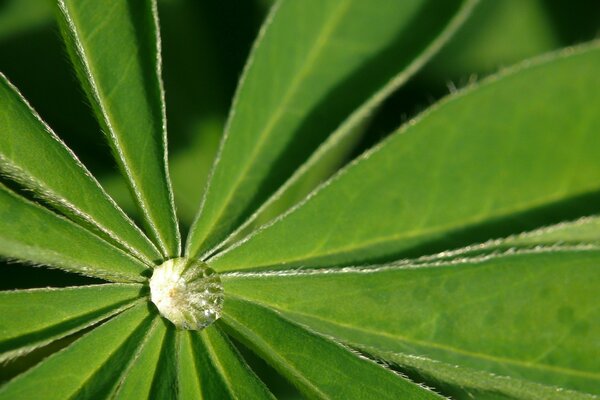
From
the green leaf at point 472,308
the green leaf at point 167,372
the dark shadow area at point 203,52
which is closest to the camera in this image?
the green leaf at point 167,372

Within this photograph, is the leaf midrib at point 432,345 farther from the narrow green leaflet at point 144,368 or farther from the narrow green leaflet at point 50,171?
the narrow green leaflet at point 50,171

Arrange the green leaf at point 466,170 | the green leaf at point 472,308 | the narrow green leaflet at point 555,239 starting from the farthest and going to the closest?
the narrow green leaflet at point 555,239, the green leaf at point 466,170, the green leaf at point 472,308

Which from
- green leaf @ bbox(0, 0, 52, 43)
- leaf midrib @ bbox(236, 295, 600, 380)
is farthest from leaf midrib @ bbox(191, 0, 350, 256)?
green leaf @ bbox(0, 0, 52, 43)

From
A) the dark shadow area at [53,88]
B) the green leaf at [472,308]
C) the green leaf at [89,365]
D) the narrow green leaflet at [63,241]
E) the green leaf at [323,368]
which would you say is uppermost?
the dark shadow area at [53,88]

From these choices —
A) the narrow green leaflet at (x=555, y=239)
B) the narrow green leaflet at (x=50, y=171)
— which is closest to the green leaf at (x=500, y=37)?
the narrow green leaflet at (x=555, y=239)

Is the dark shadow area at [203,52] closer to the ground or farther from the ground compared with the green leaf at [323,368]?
farther from the ground

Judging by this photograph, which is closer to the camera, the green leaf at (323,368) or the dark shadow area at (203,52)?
the green leaf at (323,368)

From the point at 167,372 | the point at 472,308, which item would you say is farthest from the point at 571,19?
the point at 167,372
